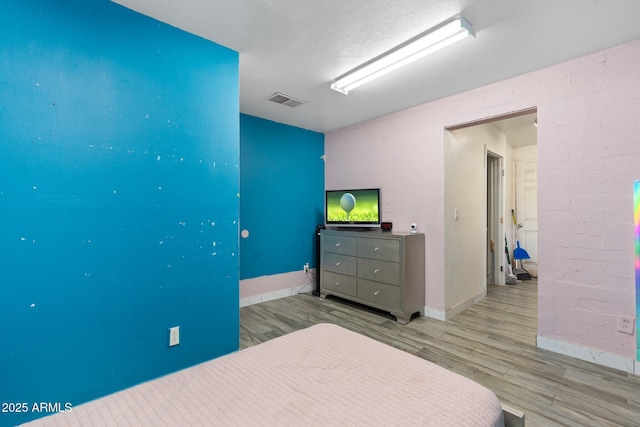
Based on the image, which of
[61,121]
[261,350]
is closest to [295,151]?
[61,121]

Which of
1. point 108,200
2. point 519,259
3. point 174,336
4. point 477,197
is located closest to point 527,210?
point 519,259

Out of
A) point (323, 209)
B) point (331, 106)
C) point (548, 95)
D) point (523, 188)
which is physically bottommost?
point (323, 209)

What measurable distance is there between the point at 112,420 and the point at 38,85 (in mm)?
1717

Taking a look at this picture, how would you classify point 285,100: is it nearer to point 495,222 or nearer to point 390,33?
point 390,33

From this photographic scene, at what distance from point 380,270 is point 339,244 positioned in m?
0.70

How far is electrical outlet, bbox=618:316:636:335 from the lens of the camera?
206cm

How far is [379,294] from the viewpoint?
3.22 m

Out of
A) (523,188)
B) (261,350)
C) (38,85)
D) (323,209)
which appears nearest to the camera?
(261,350)

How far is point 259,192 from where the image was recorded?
374 cm

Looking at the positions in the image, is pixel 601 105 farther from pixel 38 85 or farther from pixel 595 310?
pixel 38 85

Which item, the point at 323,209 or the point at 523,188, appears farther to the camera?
the point at 523,188

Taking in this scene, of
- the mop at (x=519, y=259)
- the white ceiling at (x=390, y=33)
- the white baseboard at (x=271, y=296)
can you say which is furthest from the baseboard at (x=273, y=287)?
the mop at (x=519, y=259)

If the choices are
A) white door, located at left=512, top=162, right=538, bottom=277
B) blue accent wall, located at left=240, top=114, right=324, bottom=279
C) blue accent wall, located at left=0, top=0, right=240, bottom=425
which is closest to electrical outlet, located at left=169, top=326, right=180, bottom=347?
blue accent wall, located at left=0, top=0, right=240, bottom=425

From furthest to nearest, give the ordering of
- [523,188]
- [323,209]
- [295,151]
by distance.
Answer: [523,188], [323,209], [295,151]
